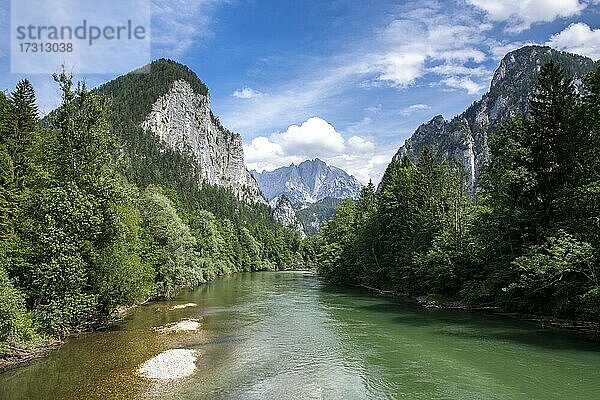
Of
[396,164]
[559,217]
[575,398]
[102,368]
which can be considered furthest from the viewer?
[396,164]

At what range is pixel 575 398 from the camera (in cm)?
1881

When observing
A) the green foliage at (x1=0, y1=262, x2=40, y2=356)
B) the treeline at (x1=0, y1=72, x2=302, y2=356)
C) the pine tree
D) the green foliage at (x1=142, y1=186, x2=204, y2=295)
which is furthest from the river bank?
the pine tree

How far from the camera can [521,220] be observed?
124 feet

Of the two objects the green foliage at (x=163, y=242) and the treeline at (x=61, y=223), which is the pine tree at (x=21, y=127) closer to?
the treeline at (x=61, y=223)

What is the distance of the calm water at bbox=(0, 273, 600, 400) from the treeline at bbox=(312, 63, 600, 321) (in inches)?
140

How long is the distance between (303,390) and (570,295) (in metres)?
22.2

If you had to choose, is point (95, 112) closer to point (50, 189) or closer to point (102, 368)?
point (50, 189)

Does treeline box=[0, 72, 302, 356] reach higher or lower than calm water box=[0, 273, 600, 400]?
higher

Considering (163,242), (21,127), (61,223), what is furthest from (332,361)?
(163,242)

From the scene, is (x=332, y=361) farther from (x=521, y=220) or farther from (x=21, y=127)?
(x=21, y=127)

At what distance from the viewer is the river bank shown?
30.5 meters

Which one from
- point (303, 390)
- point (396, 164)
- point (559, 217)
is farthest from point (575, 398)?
point (396, 164)

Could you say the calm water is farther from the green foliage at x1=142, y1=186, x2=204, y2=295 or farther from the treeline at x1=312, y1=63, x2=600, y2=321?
the green foliage at x1=142, y1=186, x2=204, y2=295

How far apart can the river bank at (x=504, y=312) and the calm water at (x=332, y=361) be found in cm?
143
